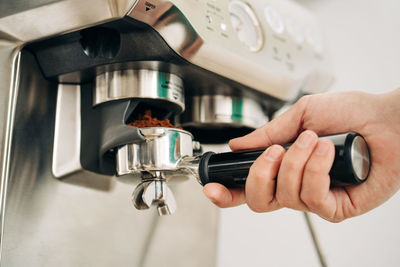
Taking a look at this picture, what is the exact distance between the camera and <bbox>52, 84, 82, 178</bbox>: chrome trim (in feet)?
1.23

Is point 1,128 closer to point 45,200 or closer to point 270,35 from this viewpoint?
point 45,200

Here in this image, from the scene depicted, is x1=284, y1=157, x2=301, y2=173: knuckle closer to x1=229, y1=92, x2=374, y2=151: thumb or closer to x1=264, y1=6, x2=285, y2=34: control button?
x1=229, y1=92, x2=374, y2=151: thumb

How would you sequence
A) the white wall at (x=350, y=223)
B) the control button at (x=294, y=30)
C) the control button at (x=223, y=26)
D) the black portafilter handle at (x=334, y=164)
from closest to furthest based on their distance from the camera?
the black portafilter handle at (x=334, y=164) → the control button at (x=223, y=26) → the control button at (x=294, y=30) → the white wall at (x=350, y=223)

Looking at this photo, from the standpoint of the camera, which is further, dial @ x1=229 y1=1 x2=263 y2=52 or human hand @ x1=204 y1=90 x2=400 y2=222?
dial @ x1=229 y1=1 x2=263 y2=52

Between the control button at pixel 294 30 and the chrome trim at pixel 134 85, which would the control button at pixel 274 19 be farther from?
the chrome trim at pixel 134 85

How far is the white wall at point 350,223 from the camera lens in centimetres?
66

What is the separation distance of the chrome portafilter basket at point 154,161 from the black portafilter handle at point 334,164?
0.09 feet

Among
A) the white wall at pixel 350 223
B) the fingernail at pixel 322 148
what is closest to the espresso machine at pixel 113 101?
the fingernail at pixel 322 148

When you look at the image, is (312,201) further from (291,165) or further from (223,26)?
(223,26)

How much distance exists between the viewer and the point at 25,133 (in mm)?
350

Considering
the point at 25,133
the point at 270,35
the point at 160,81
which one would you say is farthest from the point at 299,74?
the point at 25,133

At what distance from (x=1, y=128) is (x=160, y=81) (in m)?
0.14

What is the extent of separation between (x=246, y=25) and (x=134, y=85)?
0.47 ft

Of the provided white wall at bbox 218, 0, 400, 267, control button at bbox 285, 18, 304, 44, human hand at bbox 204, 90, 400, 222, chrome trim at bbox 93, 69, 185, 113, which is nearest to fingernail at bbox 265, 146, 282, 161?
human hand at bbox 204, 90, 400, 222
